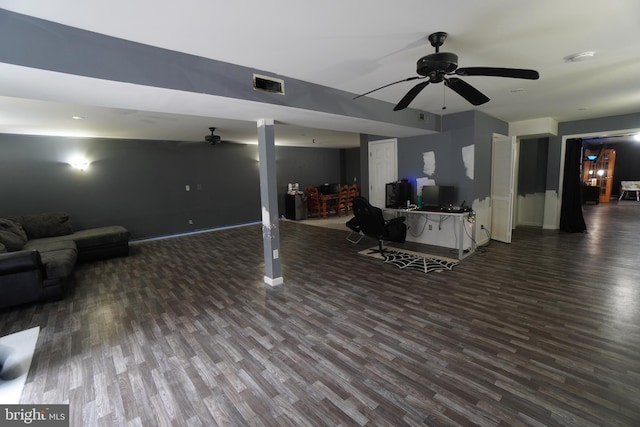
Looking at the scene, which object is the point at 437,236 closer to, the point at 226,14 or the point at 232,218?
the point at 226,14

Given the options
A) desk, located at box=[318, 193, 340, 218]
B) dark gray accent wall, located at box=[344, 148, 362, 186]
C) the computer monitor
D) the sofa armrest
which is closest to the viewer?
the sofa armrest

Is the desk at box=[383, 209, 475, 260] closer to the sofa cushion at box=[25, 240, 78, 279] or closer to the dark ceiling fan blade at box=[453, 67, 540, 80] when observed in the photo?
the dark ceiling fan blade at box=[453, 67, 540, 80]

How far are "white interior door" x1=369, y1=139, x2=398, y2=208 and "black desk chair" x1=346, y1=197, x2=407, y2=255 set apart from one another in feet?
4.64

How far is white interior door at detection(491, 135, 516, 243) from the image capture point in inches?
195

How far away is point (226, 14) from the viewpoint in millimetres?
1735

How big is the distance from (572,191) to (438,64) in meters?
6.23

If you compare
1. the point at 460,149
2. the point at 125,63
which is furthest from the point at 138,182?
the point at 460,149

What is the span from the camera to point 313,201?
8805mm

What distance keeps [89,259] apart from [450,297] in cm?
588

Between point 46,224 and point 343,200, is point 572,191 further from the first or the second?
point 46,224

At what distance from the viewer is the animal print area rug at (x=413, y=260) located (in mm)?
4047

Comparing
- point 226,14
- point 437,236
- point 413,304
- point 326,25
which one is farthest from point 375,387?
point 437,236

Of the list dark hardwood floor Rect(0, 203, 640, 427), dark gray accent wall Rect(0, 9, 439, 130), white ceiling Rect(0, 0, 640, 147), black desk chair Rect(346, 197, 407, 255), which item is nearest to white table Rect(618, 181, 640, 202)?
dark hardwood floor Rect(0, 203, 640, 427)

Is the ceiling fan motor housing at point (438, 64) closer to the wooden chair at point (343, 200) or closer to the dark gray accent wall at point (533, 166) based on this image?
the dark gray accent wall at point (533, 166)
